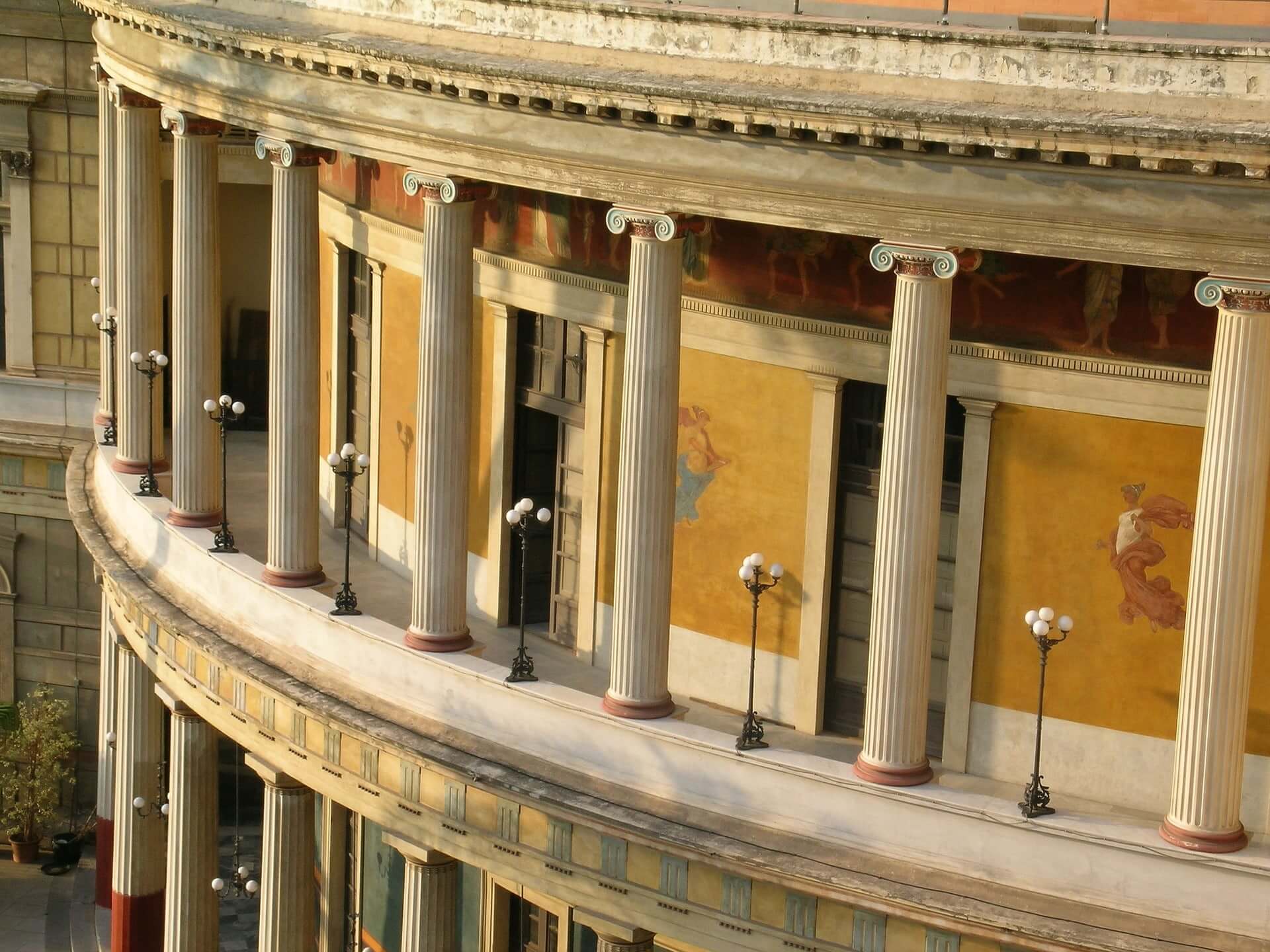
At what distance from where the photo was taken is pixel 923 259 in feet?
94.6

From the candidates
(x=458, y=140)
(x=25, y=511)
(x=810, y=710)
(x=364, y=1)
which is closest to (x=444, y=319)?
(x=458, y=140)

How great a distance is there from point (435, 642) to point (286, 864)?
629 centimetres

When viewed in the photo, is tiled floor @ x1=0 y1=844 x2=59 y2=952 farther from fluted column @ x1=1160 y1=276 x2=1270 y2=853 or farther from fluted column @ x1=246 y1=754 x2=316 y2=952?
fluted column @ x1=1160 y1=276 x2=1270 y2=853

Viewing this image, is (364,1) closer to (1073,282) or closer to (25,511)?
(1073,282)

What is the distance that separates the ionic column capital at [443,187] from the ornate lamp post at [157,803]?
15.2 meters

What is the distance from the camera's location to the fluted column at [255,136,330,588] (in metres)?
36.8

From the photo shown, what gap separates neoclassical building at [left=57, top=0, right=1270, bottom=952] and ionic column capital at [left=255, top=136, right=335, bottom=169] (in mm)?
73

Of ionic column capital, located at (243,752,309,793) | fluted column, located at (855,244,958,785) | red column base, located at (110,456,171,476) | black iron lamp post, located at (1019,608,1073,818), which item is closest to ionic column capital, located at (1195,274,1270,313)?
fluted column, located at (855,244,958,785)

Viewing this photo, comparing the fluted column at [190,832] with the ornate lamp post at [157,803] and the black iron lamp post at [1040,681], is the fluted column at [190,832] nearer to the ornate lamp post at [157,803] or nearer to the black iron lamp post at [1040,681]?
the ornate lamp post at [157,803]

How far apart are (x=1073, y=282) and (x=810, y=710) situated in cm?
721

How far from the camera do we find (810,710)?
3372 cm

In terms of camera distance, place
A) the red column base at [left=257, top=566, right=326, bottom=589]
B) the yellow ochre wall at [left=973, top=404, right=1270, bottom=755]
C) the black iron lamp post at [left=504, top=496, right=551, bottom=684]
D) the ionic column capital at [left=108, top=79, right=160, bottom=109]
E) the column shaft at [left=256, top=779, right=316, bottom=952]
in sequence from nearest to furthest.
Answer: the yellow ochre wall at [left=973, top=404, right=1270, bottom=755] < the black iron lamp post at [left=504, top=496, right=551, bottom=684] < the red column base at [left=257, top=566, right=326, bottom=589] < the column shaft at [left=256, top=779, right=316, bottom=952] < the ionic column capital at [left=108, top=79, right=160, bottom=109]

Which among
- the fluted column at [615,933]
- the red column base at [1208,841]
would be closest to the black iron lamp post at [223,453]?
the fluted column at [615,933]

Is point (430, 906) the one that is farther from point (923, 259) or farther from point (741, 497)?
point (923, 259)
